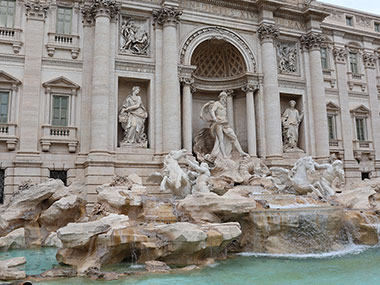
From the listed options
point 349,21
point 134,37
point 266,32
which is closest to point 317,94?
point 266,32

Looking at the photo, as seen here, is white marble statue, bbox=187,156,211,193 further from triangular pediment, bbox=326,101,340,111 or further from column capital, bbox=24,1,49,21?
triangular pediment, bbox=326,101,340,111

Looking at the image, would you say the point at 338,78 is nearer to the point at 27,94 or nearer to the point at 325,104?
the point at 325,104

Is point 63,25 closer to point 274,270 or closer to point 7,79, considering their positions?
point 7,79

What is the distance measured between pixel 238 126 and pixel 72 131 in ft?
30.0

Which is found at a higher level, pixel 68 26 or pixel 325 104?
pixel 68 26

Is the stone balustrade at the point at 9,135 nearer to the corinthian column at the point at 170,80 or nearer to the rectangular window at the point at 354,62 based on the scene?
the corinthian column at the point at 170,80

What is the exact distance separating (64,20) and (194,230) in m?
12.9

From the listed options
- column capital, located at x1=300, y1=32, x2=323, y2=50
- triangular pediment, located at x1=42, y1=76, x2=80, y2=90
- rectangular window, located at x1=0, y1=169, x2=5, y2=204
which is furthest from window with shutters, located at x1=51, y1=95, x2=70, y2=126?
column capital, located at x1=300, y1=32, x2=323, y2=50

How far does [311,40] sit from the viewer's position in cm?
2131

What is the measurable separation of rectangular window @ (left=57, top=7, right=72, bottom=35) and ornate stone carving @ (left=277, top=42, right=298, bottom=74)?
37.6 feet

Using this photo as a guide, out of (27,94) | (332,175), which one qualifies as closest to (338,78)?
(332,175)

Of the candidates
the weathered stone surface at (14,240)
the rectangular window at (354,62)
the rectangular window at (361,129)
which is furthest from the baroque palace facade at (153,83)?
the weathered stone surface at (14,240)

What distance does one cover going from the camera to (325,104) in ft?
68.8

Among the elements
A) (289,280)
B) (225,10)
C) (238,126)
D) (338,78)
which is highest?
(225,10)
